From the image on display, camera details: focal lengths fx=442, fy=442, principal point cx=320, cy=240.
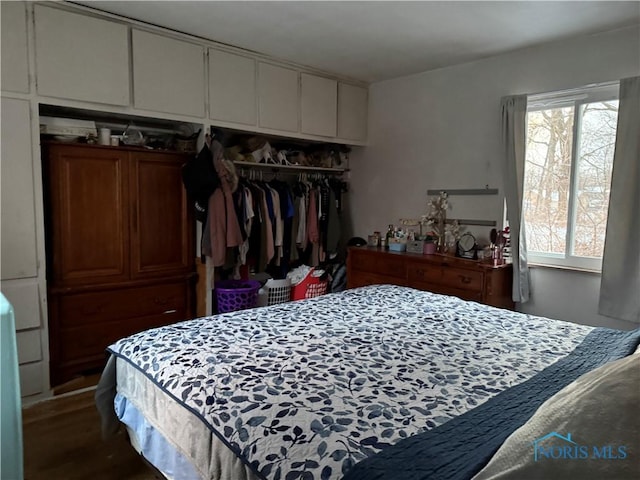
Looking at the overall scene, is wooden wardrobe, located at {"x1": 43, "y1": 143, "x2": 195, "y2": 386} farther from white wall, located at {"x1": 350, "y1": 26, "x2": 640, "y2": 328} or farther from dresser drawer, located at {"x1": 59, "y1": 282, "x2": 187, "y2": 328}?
white wall, located at {"x1": 350, "y1": 26, "x2": 640, "y2": 328}

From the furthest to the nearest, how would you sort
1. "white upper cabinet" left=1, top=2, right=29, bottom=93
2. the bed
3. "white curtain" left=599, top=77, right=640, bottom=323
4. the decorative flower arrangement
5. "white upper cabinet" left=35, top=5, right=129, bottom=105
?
the decorative flower arrangement
"white curtain" left=599, top=77, right=640, bottom=323
"white upper cabinet" left=35, top=5, right=129, bottom=105
"white upper cabinet" left=1, top=2, right=29, bottom=93
the bed

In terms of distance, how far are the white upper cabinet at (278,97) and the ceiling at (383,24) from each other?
175 millimetres

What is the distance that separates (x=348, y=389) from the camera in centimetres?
139

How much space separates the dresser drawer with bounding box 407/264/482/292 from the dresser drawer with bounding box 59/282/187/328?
1919 mm

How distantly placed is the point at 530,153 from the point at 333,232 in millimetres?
1928

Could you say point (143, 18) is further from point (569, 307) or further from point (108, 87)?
point (569, 307)

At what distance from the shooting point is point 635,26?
A: 2.94 m

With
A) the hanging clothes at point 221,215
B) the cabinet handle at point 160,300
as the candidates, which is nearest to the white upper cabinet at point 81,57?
the hanging clothes at point 221,215

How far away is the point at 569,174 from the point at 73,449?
12.1ft

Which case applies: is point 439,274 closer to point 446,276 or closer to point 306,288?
point 446,276

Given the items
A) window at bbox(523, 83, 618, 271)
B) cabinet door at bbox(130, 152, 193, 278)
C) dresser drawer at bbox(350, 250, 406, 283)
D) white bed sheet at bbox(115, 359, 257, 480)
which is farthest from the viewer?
dresser drawer at bbox(350, 250, 406, 283)

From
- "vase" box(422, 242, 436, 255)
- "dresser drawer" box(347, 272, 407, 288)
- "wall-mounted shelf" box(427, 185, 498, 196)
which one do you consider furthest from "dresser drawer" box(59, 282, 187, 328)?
"wall-mounted shelf" box(427, 185, 498, 196)

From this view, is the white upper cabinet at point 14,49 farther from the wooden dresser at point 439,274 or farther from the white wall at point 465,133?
the white wall at point 465,133

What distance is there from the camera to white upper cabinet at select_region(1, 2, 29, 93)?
102 inches
